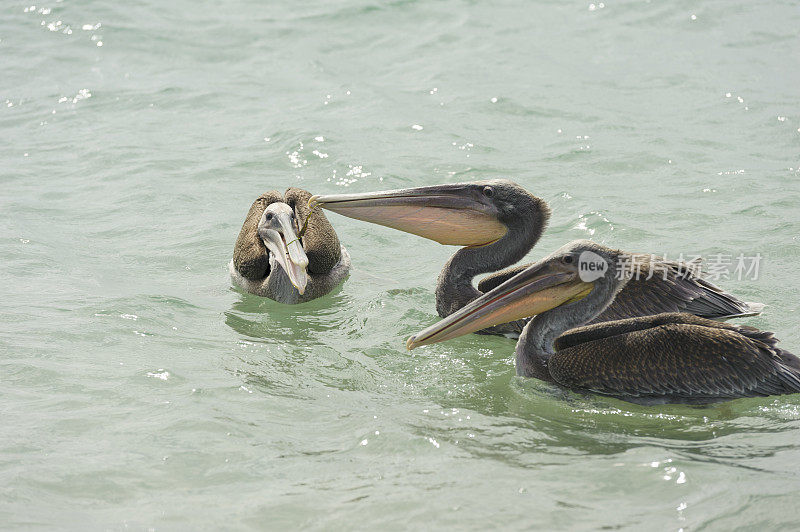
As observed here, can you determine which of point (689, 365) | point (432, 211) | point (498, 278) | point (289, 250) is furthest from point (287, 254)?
point (689, 365)

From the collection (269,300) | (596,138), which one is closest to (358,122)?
(596,138)

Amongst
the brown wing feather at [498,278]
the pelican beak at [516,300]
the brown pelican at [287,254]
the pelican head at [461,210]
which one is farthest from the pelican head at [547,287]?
the brown pelican at [287,254]

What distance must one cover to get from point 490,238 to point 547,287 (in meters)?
1.08

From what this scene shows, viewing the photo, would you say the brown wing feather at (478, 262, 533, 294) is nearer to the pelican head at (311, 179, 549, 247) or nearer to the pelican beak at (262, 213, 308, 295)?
the pelican head at (311, 179, 549, 247)

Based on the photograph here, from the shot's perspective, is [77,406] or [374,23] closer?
[77,406]

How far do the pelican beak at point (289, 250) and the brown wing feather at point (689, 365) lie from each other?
2.00 m

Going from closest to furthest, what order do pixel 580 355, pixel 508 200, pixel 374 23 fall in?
pixel 580 355, pixel 508 200, pixel 374 23

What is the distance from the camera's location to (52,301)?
5.81 metres

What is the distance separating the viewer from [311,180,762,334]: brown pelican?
5.05 metres

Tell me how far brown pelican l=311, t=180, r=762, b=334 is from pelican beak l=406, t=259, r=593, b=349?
53 centimetres

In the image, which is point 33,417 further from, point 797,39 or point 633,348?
point 797,39

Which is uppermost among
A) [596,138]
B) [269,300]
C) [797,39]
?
[797,39]

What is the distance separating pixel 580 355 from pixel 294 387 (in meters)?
1.39

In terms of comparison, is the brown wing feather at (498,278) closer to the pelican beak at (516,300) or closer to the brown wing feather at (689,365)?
the pelican beak at (516,300)
